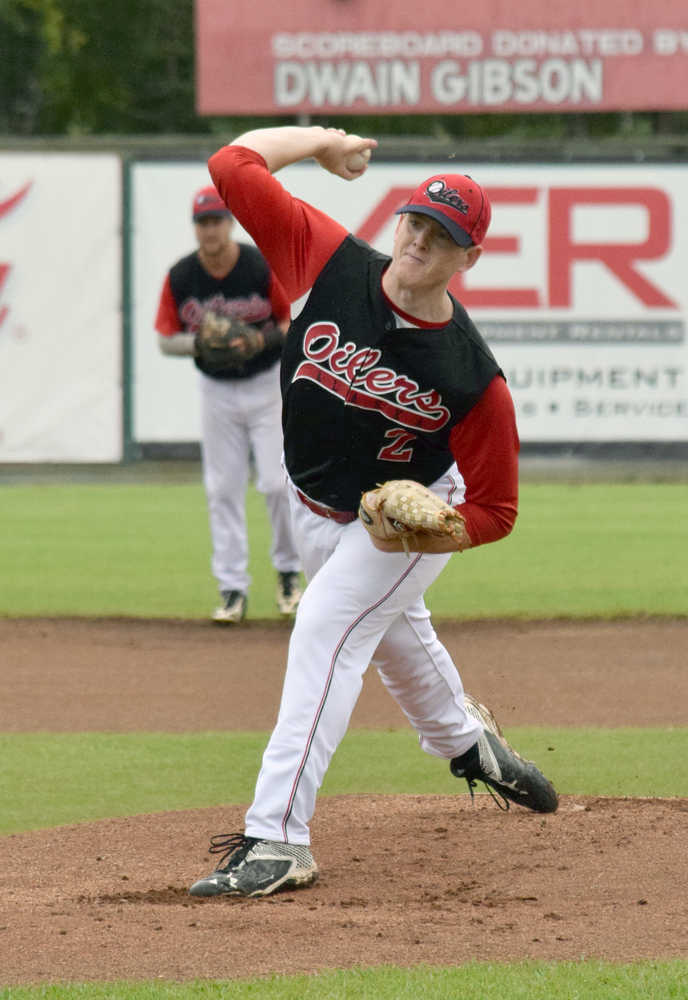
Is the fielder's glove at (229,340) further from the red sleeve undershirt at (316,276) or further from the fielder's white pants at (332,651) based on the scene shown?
the red sleeve undershirt at (316,276)

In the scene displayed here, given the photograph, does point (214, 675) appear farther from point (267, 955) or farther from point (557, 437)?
point (557, 437)

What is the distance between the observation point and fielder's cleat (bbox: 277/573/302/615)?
856 centimetres

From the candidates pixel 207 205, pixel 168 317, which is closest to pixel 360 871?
pixel 207 205

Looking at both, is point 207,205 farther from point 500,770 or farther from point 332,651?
point 332,651

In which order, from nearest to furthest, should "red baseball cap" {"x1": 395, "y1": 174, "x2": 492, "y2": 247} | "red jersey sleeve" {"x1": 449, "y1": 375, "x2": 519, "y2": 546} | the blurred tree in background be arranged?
"red baseball cap" {"x1": 395, "y1": 174, "x2": 492, "y2": 247} → "red jersey sleeve" {"x1": 449, "y1": 375, "x2": 519, "y2": 546} → the blurred tree in background

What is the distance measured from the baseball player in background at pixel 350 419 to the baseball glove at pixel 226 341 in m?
3.71

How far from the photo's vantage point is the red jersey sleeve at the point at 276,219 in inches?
164

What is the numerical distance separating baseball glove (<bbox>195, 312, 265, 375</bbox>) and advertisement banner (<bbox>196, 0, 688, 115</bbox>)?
10.3m

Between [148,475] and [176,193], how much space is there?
267cm

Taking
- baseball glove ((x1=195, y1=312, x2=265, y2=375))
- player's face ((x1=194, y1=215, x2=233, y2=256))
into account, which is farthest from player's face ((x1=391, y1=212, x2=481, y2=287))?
player's face ((x1=194, y1=215, x2=233, y2=256))

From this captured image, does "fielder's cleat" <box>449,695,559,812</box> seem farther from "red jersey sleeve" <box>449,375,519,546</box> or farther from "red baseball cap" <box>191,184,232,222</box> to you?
"red baseball cap" <box>191,184,232,222</box>

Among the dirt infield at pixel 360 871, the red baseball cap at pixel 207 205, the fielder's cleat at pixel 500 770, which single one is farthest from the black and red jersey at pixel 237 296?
the fielder's cleat at pixel 500 770

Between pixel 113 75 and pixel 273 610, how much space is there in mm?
27442

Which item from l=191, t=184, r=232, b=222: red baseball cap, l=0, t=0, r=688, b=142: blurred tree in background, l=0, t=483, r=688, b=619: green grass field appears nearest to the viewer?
l=191, t=184, r=232, b=222: red baseball cap
